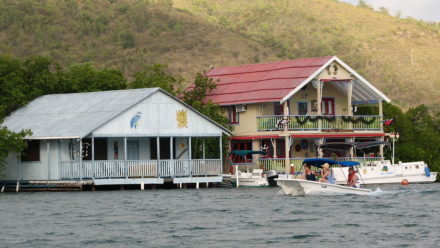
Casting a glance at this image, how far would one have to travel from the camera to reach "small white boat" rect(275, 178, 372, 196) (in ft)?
159

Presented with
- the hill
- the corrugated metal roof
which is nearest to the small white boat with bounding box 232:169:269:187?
the corrugated metal roof

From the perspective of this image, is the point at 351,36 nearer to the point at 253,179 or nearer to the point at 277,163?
the point at 277,163

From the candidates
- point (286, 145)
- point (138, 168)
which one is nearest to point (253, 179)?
point (286, 145)

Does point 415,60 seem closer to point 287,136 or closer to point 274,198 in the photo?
point 287,136

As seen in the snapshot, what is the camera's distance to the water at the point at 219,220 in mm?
32000

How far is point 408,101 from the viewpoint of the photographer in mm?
107000

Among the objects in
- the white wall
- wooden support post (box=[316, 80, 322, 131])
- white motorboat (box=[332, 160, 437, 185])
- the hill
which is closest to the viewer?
the white wall

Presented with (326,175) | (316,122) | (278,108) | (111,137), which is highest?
(278,108)

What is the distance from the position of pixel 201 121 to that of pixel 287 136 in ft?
21.2

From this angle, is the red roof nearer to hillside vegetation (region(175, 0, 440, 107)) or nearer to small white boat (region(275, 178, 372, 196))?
small white boat (region(275, 178, 372, 196))

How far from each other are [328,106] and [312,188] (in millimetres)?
21729

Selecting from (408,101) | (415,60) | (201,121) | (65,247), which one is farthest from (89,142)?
(415,60)

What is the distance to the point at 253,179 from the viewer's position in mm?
60594

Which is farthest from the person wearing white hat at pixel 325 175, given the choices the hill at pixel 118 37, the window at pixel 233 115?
the hill at pixel 118 37
